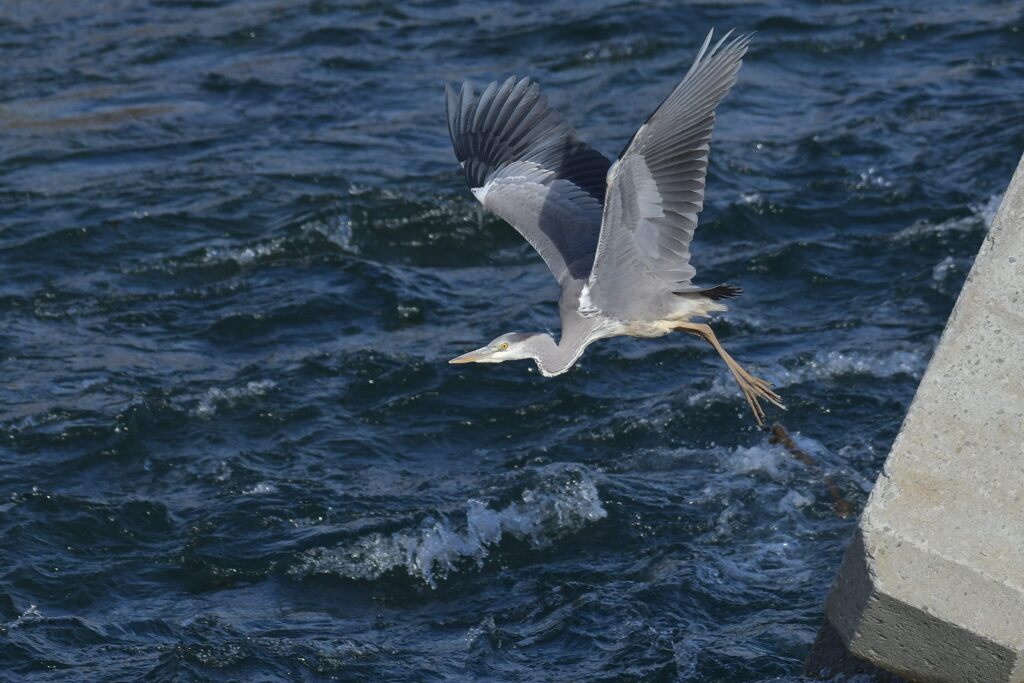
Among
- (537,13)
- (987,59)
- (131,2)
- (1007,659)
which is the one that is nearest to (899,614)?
(1007,659)

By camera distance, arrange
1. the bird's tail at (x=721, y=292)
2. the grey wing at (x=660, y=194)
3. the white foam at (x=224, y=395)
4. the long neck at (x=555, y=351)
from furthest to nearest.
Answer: the white foam at (x=224, y=395) < the long neck at (x=555, y=351) < the bird's tail at (x=721, y=292) < the grey wing at (x=660, y=194)

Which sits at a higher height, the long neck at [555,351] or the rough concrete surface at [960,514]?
the rough concrete surface at [960,514]

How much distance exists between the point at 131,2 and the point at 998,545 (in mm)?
10987

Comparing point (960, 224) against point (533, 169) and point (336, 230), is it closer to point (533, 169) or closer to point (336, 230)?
point (533, 169)

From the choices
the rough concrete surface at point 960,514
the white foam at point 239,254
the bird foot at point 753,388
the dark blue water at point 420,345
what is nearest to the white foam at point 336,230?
the dark blue water at point 420,345

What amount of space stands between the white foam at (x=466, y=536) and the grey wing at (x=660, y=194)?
0.91m

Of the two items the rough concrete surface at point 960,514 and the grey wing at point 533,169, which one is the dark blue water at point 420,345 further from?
the grey wing at point 533,169

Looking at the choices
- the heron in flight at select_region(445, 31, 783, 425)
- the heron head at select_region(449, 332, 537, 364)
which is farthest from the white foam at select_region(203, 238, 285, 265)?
the heron head at select_region(449, 332, 537, 364)

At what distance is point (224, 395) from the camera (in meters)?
7.70

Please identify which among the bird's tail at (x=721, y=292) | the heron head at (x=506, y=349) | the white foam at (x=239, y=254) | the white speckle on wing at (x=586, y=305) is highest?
the bird's tail at (x=721, y=292)

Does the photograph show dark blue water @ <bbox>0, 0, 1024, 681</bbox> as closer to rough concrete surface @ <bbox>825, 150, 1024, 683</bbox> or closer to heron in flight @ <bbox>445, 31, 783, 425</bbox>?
heron in flight @ <bbox>445, 31, 783, 425</bbox>

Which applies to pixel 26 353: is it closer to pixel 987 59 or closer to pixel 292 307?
pixel 292 307

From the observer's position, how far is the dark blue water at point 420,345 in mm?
5953

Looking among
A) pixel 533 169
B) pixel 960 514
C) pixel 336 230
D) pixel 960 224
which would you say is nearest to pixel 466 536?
pixel 533 169
